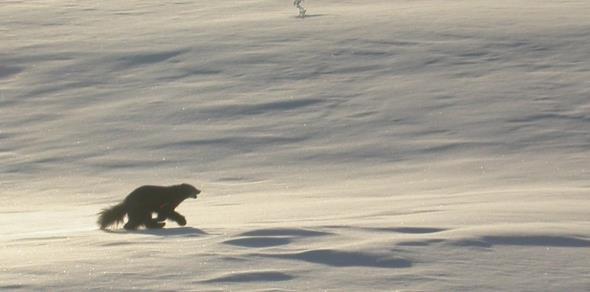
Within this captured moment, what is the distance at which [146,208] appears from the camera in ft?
25.2

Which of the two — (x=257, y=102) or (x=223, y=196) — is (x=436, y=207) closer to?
(x=223, y=196)

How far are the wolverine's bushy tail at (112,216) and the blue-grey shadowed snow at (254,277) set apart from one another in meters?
2.63

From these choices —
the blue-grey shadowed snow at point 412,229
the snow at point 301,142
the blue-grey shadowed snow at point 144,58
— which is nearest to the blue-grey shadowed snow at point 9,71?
the snow at point 301,142

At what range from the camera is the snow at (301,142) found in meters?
5.45

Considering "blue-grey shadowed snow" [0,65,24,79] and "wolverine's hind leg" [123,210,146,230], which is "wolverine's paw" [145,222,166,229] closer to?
"wolverine's hind leg" [123,210,146,230]

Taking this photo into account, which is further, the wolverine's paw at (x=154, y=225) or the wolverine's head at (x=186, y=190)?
the wolverine's head at (x=186, y=190)

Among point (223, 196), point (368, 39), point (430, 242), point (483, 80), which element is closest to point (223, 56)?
point (368, 39)

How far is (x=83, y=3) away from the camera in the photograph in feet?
87.8

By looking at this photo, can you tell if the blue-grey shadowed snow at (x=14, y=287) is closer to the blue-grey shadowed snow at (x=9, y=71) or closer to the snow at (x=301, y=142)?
the snow at (x=301, y=142)

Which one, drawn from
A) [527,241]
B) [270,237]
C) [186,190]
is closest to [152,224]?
[186,190]

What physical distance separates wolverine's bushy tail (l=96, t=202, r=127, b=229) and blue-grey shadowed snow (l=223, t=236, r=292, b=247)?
167cm

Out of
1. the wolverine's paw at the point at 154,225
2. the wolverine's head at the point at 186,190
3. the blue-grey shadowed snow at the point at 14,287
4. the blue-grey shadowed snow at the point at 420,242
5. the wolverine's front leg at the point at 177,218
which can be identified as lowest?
the blue-grey shadowed snow at the point at 14,287

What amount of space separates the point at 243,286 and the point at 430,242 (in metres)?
1.19

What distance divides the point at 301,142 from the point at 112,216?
791 cm
